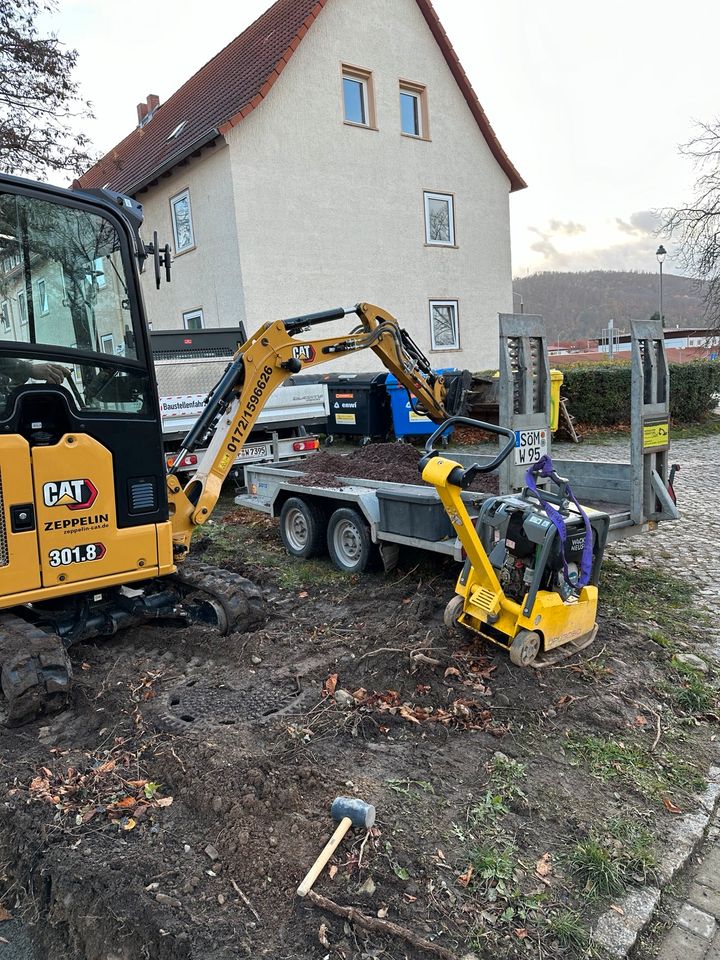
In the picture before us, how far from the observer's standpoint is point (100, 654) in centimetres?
514

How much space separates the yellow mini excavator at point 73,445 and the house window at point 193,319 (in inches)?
559

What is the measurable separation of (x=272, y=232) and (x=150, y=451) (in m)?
13.4

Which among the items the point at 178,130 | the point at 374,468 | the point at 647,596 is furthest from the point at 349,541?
the point at 178,130

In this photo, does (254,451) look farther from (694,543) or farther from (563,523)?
(563,523)

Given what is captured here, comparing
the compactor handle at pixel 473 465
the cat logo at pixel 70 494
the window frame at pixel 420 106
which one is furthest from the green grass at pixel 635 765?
the window frame at pixel 420 106

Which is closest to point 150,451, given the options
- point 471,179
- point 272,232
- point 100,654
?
point 100,654

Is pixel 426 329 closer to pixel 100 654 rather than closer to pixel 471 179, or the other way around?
pixel 471 179

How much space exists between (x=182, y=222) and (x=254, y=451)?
1123 centimetres

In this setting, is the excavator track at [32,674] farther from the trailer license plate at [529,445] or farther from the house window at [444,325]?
the house window at [444,325]

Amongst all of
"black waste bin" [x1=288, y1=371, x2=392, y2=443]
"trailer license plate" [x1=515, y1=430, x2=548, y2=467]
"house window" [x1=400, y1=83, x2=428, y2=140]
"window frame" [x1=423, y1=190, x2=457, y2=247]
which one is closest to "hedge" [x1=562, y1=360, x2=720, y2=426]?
"black waste bin" [x1=288, y1=371, x2=392, y2=443]

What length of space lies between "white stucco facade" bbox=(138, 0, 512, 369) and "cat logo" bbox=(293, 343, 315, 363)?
423 inches

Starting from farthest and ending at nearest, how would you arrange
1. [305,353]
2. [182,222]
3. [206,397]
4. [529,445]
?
[182,222] → [206,397] → [305,353] → [529,445]

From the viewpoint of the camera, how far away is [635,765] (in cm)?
358

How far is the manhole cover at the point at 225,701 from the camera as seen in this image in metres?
4.09
